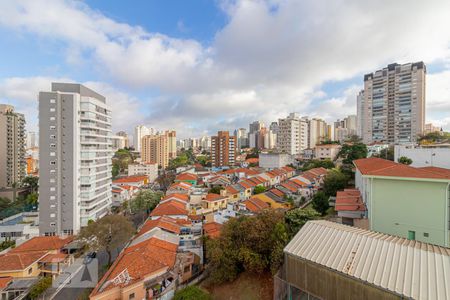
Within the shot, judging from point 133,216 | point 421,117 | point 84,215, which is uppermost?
point 421,117

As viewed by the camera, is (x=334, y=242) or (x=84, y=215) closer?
(x=334, y=242)

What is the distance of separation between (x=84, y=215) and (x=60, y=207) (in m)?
2.31

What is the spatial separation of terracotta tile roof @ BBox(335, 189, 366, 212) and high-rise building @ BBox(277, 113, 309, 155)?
45.9 metres

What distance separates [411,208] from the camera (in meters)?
10.3

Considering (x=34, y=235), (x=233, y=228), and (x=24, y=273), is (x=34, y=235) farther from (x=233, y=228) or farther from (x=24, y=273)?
(x=233, y=228)

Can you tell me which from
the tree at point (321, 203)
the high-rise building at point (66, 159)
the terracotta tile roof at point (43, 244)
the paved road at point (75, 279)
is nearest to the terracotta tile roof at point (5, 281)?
the paved road at point (75, 279)

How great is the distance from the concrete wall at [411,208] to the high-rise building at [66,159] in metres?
25.0

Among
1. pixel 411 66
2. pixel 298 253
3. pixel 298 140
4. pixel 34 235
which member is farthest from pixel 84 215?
pixel 411 66

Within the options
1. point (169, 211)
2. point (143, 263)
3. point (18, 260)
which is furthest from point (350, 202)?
point (18, 260)

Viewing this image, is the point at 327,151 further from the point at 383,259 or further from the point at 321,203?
the point at 383,259

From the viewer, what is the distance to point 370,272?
18.3 ft

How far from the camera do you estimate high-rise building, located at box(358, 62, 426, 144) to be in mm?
44062

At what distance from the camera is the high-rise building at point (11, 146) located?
36.7 metres

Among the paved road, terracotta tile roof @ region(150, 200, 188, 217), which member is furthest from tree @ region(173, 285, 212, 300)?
terracotta tile roof @ region(150, 200, 188, 217)
